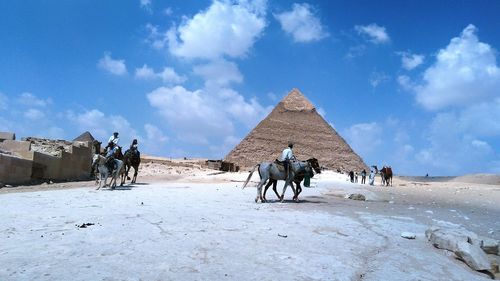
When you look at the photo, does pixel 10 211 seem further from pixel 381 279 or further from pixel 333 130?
pixel 333 130

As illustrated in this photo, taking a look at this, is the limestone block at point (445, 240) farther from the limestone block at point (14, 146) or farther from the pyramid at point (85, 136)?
the pyramid at point (85, 136)

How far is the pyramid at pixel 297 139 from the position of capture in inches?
5315

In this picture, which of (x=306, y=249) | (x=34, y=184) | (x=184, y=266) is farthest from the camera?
(x=34, y=184)

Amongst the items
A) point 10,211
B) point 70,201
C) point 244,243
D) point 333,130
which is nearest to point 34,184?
point 70,201

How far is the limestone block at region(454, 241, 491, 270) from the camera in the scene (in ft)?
16.1

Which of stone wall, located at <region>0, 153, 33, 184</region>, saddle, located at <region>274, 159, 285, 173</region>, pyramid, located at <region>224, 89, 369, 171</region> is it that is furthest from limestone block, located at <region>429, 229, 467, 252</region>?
pyramid, located at <region>224, 89, 369, 171</region>

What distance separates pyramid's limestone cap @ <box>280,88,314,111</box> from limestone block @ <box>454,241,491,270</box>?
152 m

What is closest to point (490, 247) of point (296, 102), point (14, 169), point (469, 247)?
point (469, 247)

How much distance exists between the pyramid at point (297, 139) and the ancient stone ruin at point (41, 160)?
348ft

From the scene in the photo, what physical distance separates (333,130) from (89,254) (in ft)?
510

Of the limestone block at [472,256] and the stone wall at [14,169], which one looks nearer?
the limestone block at [472,256]

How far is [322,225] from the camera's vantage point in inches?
267

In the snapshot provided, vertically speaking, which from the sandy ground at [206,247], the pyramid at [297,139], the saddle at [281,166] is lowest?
the sandy ground at [206,247]

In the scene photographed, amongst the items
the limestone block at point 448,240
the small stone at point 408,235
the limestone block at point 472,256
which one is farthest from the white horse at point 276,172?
the limestone block at point 472,256
